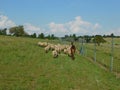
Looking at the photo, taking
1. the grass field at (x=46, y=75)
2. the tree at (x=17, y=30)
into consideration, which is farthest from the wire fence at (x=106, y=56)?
the tree at (x=17, y=30)

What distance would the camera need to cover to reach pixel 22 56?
26.0 metres

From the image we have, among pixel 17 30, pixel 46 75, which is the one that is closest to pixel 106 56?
pixel 46 75

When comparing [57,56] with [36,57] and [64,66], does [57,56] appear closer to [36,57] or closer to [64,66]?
[36,57]

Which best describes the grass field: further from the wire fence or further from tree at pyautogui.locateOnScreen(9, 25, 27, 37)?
tree at pyautogui.locateOnScreen(9, 25, 27, 37)

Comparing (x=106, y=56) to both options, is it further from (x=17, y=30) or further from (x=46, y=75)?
(x=17, y=30)

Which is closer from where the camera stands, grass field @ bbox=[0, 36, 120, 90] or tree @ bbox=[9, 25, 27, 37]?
grass field @ bbox=[0, 36, 120, 90]

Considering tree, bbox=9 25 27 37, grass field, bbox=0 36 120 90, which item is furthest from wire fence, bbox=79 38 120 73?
tree, bbox=9 25 27 37

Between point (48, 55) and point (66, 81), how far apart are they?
32.5 ft

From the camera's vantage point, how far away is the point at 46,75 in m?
19.2

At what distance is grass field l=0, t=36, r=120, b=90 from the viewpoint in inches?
652

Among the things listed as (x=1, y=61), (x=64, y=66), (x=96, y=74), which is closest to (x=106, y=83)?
(x=96, y=74)

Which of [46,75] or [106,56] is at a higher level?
[46,75]

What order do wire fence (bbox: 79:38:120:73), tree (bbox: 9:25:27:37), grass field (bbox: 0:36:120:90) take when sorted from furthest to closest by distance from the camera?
tree (bbox: 9:25:27:37) < wire fence (bbox: 79:38:120:73) < grass field (bbox: 0:36:120:90)

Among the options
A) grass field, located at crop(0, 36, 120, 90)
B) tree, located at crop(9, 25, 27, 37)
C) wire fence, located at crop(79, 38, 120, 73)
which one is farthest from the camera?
tree, located at crop(9, 25, 27, 37)
